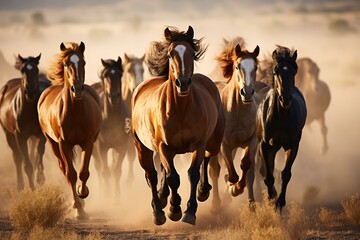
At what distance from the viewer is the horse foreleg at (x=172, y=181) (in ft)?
36.0

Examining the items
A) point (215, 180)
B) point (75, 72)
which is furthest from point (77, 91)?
point (215, 180)

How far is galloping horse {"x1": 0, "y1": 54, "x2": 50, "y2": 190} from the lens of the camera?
1680cm

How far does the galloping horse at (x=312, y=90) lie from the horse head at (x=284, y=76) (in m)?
10.5

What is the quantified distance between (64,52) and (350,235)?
→ 5079mm

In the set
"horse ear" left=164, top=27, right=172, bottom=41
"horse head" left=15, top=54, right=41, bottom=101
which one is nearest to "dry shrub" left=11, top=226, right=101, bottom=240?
"horse ear" left=164, top=27, right=172, bottom=41

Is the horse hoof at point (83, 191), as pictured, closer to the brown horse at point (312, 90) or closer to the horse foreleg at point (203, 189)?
the horse foreleg at point (203, 189)

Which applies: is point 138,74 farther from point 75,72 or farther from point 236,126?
point 75,72

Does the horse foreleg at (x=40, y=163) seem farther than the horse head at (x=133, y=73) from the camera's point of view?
No

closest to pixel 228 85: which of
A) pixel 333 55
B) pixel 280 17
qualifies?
pixel 333 55

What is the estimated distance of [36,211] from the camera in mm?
12961

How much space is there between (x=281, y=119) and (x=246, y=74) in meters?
1.02

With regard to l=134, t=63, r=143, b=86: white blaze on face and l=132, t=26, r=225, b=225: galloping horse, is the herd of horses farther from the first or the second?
l=134, t=63, r=143, b=86: white blaze on face

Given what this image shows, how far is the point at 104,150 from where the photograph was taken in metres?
18.1

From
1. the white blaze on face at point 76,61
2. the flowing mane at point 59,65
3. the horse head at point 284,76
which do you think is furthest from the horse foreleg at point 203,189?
the flowing mane at point 59,65
